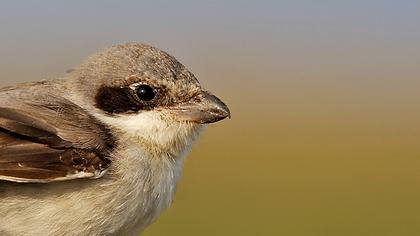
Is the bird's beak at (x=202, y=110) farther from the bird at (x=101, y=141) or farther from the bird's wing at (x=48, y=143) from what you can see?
the bird's wing at (x=48, y=143)

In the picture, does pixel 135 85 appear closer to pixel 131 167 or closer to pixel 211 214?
pixel 131 167

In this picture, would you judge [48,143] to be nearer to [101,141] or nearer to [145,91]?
[101,141]

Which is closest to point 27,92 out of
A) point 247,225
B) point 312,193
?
point 247,225

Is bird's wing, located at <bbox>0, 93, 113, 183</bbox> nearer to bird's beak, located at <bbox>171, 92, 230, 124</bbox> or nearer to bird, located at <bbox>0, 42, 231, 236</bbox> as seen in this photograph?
bird, located at <bbox>0, 42, 231, 236</bbox>

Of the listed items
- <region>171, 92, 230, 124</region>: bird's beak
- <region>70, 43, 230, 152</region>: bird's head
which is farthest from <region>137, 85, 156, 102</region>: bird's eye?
<region>171, 92, 230, 124</region>: bird's beak

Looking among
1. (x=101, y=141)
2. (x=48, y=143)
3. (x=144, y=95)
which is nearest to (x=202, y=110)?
(x=144, y=95)
